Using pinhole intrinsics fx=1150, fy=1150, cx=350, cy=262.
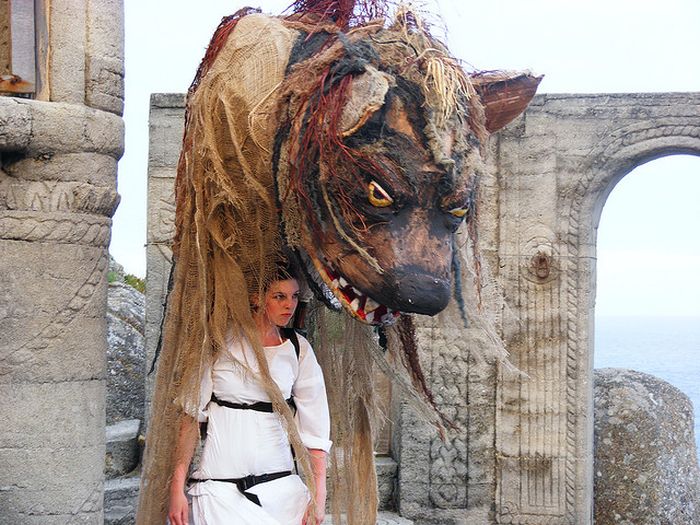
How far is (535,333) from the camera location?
655cm

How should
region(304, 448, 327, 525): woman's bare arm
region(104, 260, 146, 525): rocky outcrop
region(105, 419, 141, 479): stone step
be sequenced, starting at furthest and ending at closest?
region(105, 419, 141, 479): stone step, region(104, 260, 146, 525): rocky outcrop, region(304, 448, 327, 525): woman's bare arm

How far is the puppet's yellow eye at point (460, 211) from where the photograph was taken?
329 centimetres

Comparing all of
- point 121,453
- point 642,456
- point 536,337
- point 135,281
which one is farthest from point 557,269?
point 135,281

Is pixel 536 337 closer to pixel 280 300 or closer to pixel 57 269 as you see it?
pixel 280 300

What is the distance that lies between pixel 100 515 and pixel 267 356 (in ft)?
3.43

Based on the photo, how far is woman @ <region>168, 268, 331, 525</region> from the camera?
3.54 metres

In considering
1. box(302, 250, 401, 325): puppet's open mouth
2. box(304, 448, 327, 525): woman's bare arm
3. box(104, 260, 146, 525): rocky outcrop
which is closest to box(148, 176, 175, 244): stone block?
box(104, 260, 146, 525): rocky outcrop

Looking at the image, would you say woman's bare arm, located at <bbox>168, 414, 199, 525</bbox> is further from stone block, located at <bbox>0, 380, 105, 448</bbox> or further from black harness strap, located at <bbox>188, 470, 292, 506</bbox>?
stone block, located at <bbox>0, 380, 105, 448</bbox>

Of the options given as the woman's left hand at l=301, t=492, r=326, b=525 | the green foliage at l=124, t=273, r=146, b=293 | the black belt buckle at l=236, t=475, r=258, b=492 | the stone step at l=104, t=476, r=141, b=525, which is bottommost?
the stone step at l=104, t=476, r=141, b=525

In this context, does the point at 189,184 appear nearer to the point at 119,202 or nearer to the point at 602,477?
the point at 119,202

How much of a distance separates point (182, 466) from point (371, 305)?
2.80 feet

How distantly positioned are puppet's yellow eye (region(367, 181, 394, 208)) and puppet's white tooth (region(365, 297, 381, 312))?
30 cm

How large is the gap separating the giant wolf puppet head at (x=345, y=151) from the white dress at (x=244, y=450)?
0.26 meters

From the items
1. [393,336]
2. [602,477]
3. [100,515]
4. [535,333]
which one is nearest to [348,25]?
[393,336]
